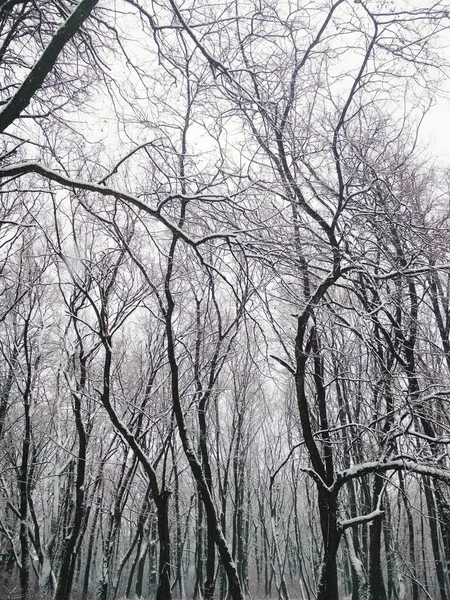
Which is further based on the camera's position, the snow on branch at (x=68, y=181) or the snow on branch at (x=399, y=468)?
the snow on branch at (x=399, y=468)

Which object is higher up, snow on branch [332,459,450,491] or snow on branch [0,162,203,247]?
snow on branch [0,162,203,247]

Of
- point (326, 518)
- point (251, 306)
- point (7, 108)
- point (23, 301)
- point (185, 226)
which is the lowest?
point (326, 518)

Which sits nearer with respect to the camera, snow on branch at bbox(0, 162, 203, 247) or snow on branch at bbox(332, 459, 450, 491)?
snow on branch at bbox(0, 162, 203, 247)

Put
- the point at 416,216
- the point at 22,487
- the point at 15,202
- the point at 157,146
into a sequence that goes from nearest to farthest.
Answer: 1. the point at 157,146
2. the point at 416,216
3. the point at 15,202
4. the point at 22,487

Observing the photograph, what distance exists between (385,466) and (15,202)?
29.3ft

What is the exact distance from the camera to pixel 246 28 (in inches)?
168

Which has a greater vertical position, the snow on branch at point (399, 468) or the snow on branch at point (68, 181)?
the snow on branch at point (68, 181)

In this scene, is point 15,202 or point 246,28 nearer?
point 246,28

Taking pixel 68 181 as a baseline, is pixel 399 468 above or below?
below

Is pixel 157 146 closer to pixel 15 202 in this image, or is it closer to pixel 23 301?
pixel 15 202

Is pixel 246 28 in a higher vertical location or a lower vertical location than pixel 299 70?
lower

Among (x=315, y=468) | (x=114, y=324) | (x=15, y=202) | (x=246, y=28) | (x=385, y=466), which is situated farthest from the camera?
(x=114, y=324)

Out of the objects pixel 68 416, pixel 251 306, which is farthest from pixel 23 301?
pixel 251 306

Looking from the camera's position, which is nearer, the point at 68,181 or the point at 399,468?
the point at 68,181
